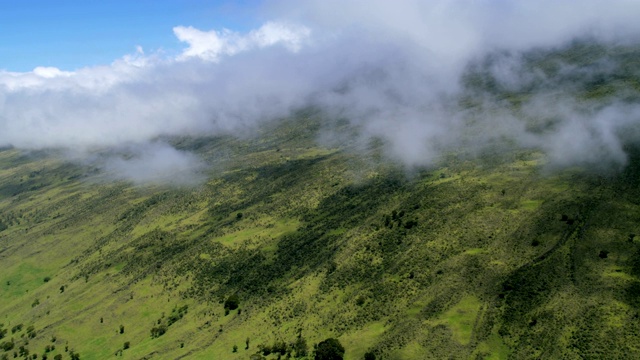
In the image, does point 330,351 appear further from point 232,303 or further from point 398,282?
point 232,303

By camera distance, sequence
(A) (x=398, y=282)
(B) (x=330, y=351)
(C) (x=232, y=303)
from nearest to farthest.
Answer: (B) (x=330, y=351) → (A) (x=398, y=282) → (C) (x=232, y=303)

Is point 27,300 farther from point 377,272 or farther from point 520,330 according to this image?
point 520,330

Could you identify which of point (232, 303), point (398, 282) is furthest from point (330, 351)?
point (232, 303)

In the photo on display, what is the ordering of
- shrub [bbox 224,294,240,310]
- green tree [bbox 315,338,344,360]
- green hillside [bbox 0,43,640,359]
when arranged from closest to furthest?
green hillside [bbox 0,43,640,359], green tree [bbox 315,338,344,360], shrub [bbox 224,294,240,310]

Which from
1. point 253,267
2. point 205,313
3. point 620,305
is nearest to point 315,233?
point 253,267

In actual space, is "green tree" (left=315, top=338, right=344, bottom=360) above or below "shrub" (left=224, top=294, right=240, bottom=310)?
above

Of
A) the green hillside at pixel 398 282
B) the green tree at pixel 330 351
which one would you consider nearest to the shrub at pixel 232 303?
the green hillside at pixel 398 282

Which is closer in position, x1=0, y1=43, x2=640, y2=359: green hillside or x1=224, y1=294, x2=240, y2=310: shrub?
x1=0, y1=43, x2=640, y2=359: green hillside

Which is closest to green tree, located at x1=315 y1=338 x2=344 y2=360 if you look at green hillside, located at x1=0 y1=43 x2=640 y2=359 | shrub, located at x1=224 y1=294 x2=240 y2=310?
green hillside, located at x1=0 y1=43 x2=640 y2=359

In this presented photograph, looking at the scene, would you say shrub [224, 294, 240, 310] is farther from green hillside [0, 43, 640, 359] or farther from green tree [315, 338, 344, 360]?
green tree [315, 338, 344, 360]

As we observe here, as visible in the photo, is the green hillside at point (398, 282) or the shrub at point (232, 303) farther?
the shrub at point (232, 303)

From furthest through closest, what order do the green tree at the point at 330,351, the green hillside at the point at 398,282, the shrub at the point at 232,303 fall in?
the shrub at the point at 232,303 → the green tree at the point at 330,351 → the green hillside at the point at 398,282

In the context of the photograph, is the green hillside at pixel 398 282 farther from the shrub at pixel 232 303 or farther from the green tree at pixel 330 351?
the green tree at pixel 330 351

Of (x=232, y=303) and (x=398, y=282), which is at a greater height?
(x=398, y=282)
